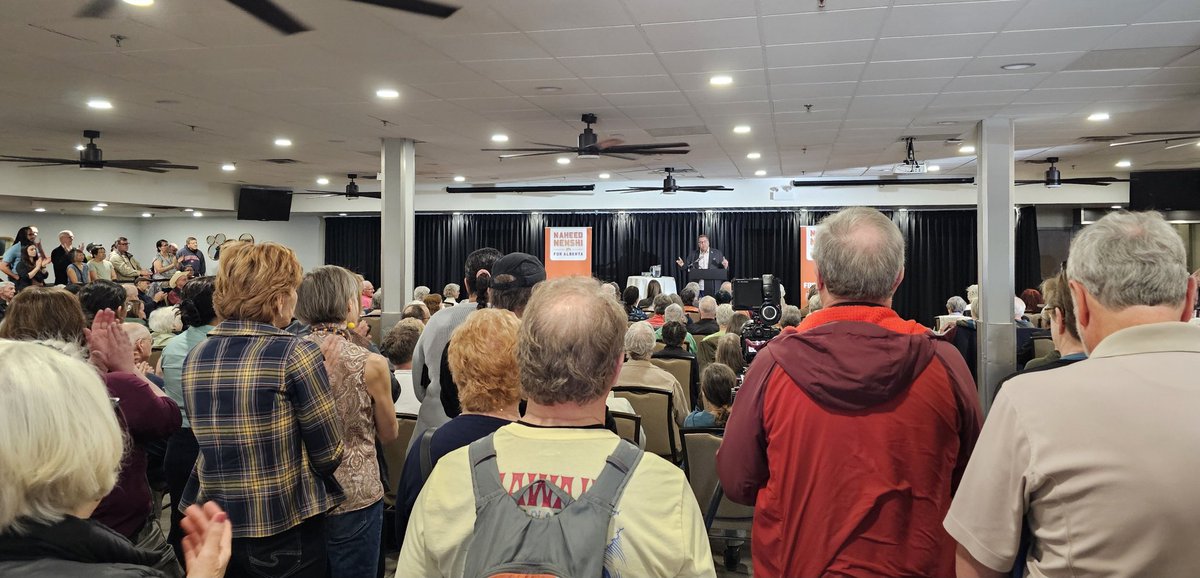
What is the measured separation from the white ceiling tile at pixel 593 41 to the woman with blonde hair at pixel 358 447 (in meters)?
3.40

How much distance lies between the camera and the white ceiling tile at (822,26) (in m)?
4.85

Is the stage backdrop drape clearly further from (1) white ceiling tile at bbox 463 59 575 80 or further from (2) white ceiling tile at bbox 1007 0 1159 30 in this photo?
(2) white ceiling tile at bbox 1007 0 1159 30

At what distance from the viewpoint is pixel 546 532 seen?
111 cm

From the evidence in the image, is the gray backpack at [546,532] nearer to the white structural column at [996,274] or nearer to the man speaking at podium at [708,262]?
the white structural column at [996,274]

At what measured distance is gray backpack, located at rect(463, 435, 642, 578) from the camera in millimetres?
1093

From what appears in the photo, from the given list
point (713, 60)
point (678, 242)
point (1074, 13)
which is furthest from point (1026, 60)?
point (678, 242)

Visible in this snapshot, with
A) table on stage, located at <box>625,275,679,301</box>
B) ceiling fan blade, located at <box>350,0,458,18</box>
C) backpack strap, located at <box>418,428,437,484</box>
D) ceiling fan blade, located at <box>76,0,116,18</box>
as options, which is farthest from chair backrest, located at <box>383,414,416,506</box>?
table on stage, located at <box>625,275,679,301</box>

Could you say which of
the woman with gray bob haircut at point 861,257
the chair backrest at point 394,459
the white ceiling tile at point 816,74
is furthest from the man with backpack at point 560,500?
the white ceiling tile at point 816,74

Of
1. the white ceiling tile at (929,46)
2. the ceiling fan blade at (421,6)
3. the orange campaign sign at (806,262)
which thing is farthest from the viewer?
the orange campaign sign at (806,262)

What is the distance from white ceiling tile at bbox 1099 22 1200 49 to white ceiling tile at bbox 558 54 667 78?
322cm

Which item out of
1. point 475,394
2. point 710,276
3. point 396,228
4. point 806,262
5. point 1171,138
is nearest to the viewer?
point 475,394

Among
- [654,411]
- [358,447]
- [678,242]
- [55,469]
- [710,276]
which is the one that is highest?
[678,242]

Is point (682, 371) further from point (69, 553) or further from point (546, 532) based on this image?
point (69, 553)

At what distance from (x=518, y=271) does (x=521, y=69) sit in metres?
3.83
